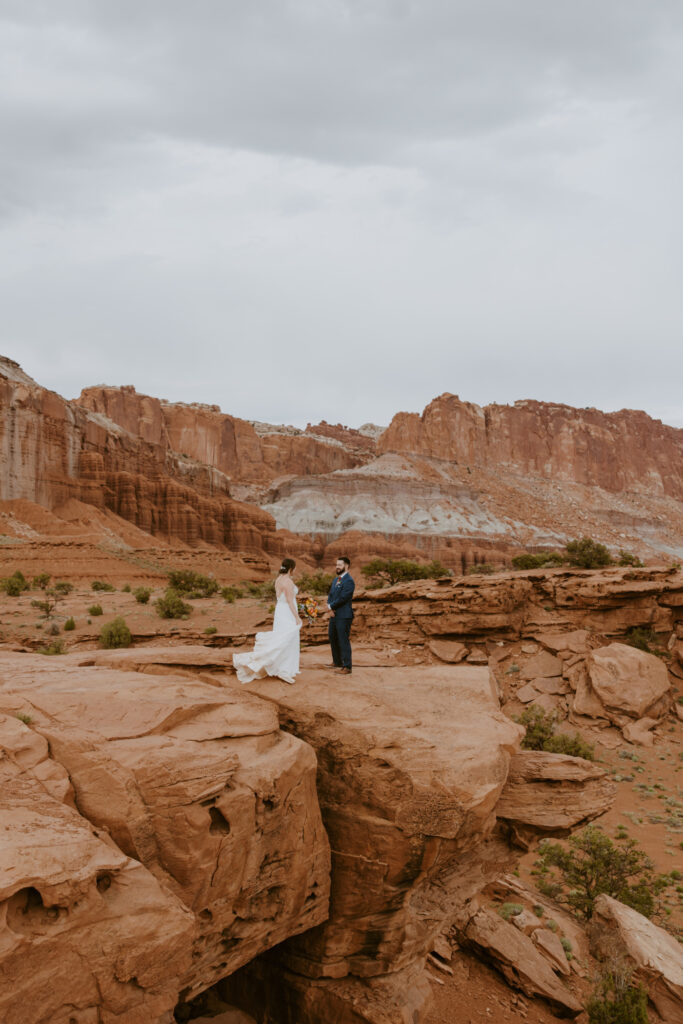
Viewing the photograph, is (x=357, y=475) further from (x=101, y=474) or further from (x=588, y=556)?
(x=588, y=556)

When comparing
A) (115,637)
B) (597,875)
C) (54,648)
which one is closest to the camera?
(597,875)

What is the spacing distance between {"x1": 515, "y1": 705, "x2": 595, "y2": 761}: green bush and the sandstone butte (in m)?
47.5

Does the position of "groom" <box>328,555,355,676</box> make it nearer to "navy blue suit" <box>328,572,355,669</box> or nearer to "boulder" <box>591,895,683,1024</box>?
"navy blue suit" <box>328,572,355,669</box>

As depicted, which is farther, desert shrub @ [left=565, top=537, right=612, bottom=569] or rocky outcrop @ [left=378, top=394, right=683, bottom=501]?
rocky outcrop @ [left=378, top=394, right=683, bottom=501]

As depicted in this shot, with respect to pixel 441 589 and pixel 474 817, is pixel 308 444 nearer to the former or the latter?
pixel 441 589

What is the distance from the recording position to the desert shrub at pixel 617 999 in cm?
764

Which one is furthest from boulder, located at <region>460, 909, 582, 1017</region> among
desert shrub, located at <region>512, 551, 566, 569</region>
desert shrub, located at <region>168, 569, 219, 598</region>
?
desert shrub, located at <region>168, 569, 219, 598</region>

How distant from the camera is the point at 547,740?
1536 centimetres

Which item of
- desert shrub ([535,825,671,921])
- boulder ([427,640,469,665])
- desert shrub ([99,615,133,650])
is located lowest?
desert shrub ([535,825,671,921])

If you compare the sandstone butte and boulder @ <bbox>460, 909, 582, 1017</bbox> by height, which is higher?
the sandstone butte

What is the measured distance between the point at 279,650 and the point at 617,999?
21.2 feet

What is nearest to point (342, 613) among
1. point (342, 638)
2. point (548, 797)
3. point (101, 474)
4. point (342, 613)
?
point (342, 613)

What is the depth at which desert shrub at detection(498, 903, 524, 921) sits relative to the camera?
33.7 feet

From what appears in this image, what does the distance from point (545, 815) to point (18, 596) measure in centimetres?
2993
